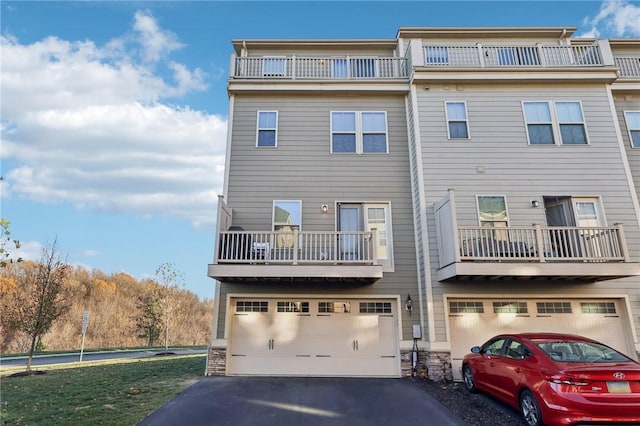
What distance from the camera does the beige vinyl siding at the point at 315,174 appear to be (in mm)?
8953

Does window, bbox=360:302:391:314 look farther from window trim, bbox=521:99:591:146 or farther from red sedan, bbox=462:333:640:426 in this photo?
window trim, bbox=521:99:591:146

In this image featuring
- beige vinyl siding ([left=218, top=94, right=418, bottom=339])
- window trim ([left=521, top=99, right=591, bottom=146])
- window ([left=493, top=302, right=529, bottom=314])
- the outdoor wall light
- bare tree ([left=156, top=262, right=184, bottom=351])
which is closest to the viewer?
window ([left=493, top=302, right=529, bottom=314])

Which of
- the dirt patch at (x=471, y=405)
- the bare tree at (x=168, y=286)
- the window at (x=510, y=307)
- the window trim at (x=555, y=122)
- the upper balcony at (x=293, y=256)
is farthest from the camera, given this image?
the bare tree at (x=168, y=286)

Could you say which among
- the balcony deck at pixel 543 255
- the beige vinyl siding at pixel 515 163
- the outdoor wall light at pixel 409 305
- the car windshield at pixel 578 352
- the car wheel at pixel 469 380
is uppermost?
the beige vinyl siding at pixel 515 163

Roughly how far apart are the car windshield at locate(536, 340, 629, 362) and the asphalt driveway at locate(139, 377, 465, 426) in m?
1.79

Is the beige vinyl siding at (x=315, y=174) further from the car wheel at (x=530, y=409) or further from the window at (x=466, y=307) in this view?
the car wheel at (x=530, y=409)

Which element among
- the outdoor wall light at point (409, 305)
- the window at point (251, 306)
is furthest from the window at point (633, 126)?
the window at point (251, 306)

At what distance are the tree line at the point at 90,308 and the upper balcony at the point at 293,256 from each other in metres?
4.46

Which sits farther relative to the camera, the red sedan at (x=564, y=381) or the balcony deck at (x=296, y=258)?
the balcony deck at (x=296, y=258)

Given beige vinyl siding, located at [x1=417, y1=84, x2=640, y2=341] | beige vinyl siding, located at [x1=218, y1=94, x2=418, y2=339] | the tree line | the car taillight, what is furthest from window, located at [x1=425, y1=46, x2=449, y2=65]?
the tree line

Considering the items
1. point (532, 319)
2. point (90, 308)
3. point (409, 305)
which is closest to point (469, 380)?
point (409, 305)

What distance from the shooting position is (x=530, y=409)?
15.6 ft

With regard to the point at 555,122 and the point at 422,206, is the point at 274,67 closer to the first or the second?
the point at 422,206

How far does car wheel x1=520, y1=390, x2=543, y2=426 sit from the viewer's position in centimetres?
455
